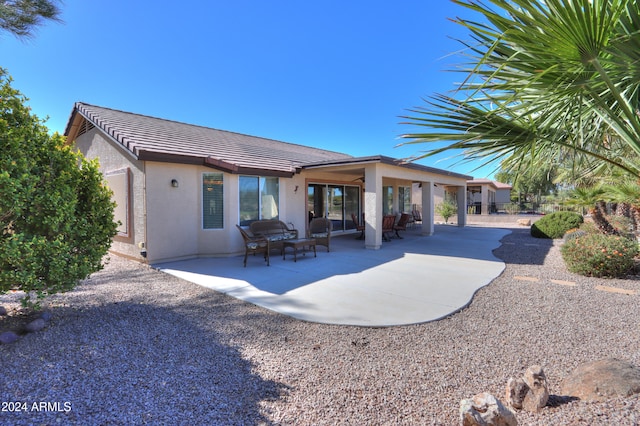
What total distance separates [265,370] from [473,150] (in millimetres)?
3515

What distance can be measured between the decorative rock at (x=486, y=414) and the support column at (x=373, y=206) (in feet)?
29.1

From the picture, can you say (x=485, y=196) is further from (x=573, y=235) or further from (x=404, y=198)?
(x=573, y=235)

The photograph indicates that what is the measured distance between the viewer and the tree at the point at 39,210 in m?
3.53

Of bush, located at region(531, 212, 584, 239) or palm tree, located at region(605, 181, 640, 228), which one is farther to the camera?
bush, located at region(531, 212, 584, 239)

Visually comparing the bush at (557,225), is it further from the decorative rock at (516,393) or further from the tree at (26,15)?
the tree at (26,15)

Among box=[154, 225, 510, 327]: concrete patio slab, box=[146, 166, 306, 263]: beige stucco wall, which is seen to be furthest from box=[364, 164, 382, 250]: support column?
box=[146, 166, 306, 263]: beige stucco wall

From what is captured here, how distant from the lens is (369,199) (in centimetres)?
1098

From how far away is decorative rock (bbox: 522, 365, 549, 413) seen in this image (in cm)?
245

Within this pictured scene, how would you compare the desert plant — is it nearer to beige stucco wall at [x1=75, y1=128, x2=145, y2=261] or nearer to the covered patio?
the covered patio

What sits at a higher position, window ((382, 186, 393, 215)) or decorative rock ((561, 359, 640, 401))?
window ((382, 186, 393, 215))

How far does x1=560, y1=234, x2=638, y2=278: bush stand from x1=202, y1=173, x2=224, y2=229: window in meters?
9.90

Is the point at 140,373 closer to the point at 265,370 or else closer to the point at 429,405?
the point at 265,370

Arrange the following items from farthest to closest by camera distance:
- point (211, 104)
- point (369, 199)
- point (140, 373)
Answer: point (211, 104) → point (369, 199) → point (140, 373)

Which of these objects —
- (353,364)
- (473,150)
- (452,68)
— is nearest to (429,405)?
(353,364)
